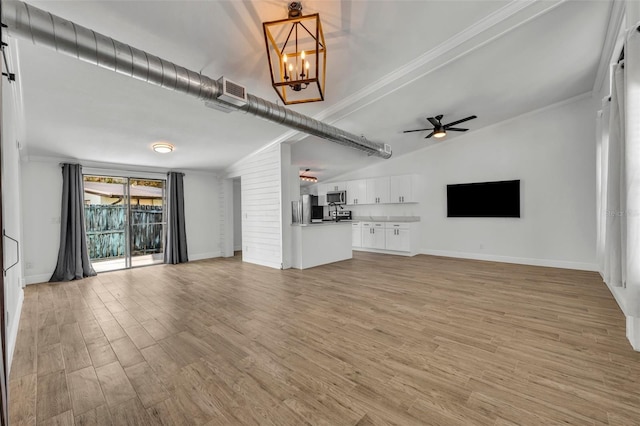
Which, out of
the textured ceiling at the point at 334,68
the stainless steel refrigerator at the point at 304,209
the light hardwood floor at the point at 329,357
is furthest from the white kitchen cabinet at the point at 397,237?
the light hardwood floor at the point at 329,357

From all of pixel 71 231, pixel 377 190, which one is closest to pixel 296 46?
pixel 71 231

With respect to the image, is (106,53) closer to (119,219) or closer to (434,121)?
(434,121)

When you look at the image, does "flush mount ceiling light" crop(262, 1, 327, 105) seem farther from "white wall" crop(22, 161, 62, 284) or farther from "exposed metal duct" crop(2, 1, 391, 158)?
"white wall" crop(22, 161, 62, 284)

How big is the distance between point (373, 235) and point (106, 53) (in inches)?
278

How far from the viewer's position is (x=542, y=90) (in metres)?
5.03

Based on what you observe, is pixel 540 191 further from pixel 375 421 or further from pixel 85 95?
pixel 85 95

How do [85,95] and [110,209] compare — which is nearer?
[85,95]

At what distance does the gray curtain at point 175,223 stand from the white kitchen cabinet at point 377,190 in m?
5.42

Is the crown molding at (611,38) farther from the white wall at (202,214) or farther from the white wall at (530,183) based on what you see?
the white wall at (202,214)

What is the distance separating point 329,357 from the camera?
7.87 feet

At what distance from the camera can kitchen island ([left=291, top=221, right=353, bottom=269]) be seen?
6.06 m

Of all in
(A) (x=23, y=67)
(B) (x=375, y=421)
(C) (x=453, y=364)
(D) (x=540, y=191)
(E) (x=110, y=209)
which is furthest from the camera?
(E) (x=110, y=209)

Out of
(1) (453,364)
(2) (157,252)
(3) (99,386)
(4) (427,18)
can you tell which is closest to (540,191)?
(4) (427,18)

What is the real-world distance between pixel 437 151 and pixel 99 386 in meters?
7.86
